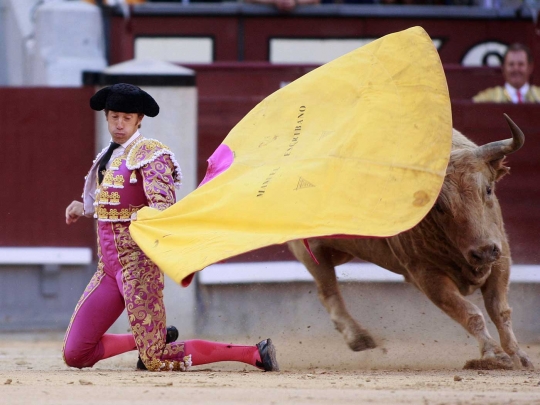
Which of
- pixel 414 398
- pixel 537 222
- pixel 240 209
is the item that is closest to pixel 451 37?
pixel 537 222

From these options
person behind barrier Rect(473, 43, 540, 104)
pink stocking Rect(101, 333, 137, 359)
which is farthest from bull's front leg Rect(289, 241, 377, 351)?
person behind barrier Rect(473, 43, 540, 104)

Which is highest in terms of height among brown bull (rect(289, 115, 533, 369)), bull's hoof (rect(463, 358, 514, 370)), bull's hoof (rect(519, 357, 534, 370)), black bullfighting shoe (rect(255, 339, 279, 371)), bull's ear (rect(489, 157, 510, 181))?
bull's ear (rect(489, 157, 510, 181))

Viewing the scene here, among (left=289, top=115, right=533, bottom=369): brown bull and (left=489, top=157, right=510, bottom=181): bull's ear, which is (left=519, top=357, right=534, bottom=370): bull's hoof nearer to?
(left=289, top=115, right=533, bottom=369): brown bull

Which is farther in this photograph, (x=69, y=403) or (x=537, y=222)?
(x=537, y=222)

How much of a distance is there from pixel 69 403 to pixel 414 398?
3.61 ft

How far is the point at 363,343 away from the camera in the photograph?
5.27m

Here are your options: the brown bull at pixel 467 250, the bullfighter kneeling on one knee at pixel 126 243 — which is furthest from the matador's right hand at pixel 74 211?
the brown bull at pixel 467 250

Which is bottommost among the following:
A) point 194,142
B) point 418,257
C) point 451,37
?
point 418,257

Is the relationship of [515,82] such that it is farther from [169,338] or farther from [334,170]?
[169,338]

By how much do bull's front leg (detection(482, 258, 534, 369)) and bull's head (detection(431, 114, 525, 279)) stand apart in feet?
0.53

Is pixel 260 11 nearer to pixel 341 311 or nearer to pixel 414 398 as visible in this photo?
pixel 341 311

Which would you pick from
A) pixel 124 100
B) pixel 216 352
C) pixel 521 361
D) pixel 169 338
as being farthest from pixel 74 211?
pixel 521 361

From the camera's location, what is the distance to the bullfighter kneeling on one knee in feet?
14.0

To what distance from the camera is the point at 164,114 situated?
692 centimetres
